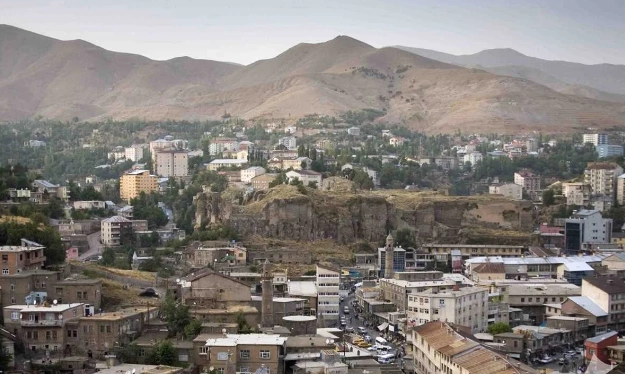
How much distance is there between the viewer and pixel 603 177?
66.7m

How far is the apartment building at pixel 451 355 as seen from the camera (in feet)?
81.9

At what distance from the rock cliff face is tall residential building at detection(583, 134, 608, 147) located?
40111 mm

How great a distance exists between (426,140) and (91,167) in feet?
113

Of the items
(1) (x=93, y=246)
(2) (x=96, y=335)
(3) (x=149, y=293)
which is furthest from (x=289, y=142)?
(2) (x=96, y=335)

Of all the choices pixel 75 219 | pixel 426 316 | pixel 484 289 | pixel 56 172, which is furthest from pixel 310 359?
pixel 56 172

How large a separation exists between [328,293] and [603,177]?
33.9 metres

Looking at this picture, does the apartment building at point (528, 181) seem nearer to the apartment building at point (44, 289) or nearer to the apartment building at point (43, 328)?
the apartment building at point (44, 289)

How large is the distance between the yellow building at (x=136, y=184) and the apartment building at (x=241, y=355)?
4211 centimetres

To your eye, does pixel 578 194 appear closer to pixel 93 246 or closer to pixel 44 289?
pixel 93 246

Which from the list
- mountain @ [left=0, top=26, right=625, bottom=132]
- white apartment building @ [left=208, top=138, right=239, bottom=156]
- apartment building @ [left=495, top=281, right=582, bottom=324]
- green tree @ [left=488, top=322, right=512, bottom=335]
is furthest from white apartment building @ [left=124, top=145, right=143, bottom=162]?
green tree @ [left=488, top=322, right=512, bottom=335]

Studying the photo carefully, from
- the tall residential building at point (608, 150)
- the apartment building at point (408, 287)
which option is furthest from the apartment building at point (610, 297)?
the tall residential building at point (608, 150)

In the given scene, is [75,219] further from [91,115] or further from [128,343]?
[91,115]

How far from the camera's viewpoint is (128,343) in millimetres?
27688

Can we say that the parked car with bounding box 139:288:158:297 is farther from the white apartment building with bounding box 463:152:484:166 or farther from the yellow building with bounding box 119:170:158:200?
the white apartment building with bounding box 463:152:484:166
